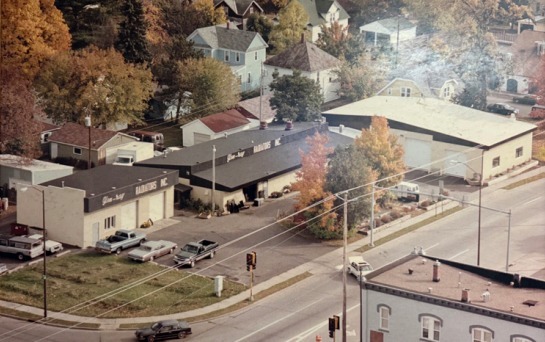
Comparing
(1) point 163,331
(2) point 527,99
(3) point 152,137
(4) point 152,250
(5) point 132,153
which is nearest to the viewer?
(1) point 163,331

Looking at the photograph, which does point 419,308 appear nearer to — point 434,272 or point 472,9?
point 434,272

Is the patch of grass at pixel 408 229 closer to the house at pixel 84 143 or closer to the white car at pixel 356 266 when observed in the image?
the white car at pixel 356 266

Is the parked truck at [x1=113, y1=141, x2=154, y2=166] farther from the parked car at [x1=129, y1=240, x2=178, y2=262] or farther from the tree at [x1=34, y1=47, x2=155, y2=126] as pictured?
the parked car at [x1=129, y1=240, x2=178, y2=262]

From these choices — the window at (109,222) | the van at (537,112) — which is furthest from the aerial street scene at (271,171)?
the van at (537,112)

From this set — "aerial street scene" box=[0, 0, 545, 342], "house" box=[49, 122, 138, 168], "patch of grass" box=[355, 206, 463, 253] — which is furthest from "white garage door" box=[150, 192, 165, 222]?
"patch of grass" box=[355, 206, 463, 253]

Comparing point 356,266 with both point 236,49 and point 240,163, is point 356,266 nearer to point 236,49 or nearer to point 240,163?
Result: point 240,163

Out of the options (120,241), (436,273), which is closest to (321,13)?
(120,241)
